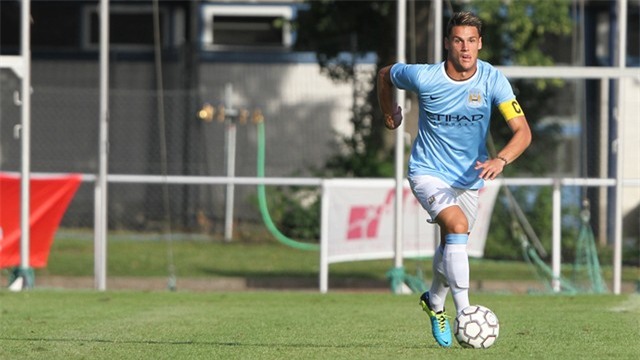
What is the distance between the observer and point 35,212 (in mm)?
17422

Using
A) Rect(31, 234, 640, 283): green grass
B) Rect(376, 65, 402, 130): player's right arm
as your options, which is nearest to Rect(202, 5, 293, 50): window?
Rect(31, 234, 640, 283): green grass

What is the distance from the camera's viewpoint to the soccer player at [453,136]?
380 inches

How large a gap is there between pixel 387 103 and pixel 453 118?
1.56 feet

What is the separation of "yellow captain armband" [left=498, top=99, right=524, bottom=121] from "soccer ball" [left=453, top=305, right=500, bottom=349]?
1.23m

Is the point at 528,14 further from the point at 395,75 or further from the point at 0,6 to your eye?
the point at 395,75

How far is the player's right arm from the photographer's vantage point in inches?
398

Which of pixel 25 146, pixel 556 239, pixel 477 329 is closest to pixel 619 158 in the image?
pixel 556 239

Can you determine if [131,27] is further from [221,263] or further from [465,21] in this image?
[465,21]

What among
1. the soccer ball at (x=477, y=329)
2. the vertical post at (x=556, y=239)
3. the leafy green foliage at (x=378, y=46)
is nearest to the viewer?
the soccer ball at (x=477, y=329)

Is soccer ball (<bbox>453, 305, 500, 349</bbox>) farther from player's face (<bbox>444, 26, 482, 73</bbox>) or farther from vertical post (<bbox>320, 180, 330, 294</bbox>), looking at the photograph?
vertical post (<bbox>320, 180, 330, 294</bbox>)

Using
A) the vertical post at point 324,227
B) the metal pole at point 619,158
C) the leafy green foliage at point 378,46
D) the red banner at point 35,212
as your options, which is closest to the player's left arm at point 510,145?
the metal pole at point 619,158

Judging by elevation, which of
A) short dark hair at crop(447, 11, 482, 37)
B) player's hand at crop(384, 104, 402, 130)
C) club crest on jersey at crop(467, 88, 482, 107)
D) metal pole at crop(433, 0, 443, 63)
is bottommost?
player's hand at crop(384, 104, 402, 130)

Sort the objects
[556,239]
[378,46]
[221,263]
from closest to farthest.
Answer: [556,239], [221,263], [378,46]

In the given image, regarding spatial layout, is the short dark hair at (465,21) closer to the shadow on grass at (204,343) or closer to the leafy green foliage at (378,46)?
the shadow on grass at (204,343)
